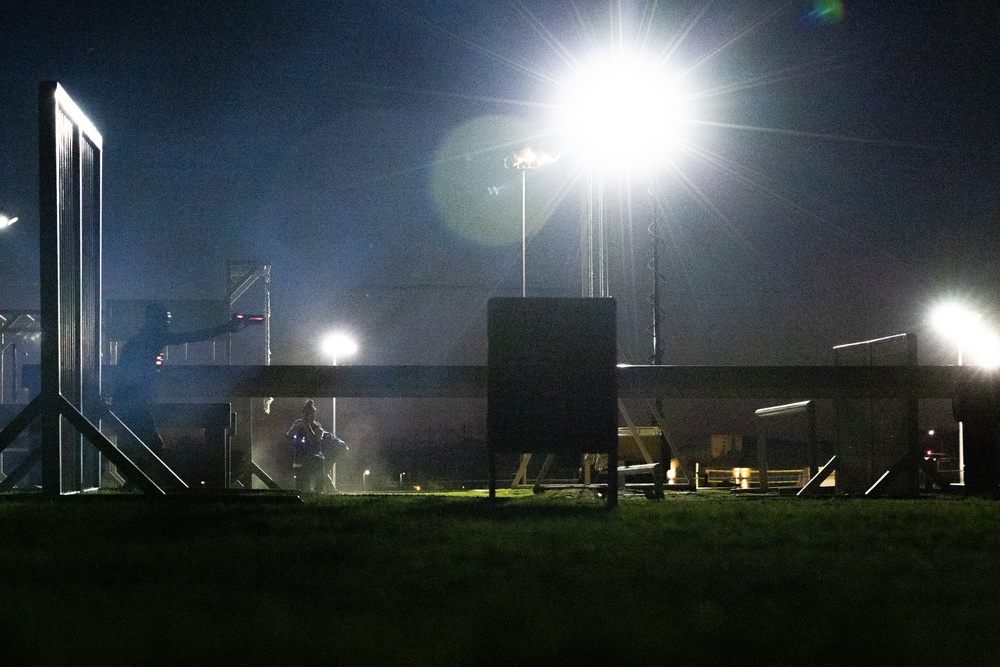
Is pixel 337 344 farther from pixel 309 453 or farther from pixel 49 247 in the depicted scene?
pixel 49 247

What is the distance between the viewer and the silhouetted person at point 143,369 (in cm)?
1164

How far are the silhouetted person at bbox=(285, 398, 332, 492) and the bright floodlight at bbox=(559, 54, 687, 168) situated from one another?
9.54 m

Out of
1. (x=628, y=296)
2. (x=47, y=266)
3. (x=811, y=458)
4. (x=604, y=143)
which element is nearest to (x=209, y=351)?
(x=628, y=296)

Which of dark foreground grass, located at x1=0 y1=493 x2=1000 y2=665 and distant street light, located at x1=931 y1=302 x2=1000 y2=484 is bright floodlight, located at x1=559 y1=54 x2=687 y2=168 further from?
dark foreground grass, located at x1=0 y1=493 x2=1000 y2=665

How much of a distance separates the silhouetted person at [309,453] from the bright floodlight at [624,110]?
31.3ft

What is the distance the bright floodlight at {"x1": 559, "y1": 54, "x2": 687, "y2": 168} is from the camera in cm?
2522

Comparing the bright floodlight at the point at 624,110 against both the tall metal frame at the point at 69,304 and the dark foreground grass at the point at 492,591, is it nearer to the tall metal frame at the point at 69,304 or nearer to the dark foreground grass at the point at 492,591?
the tall metal frame at the point at 69,304

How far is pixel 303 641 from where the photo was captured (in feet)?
9.91

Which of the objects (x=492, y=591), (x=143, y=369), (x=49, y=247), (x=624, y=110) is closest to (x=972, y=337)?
(x=624, y=110)

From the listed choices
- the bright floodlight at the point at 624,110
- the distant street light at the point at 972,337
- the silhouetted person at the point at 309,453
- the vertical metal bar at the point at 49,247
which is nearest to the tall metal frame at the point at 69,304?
the vertical metal bar at the point at 49,247

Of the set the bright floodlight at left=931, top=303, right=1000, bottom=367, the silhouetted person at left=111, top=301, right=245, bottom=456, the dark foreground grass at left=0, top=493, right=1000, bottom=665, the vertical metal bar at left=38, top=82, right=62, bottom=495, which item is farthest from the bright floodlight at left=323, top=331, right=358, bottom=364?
the dark foreground grass at left=0, top=493, right=1000, bottom=665

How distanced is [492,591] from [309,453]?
14.4 metres

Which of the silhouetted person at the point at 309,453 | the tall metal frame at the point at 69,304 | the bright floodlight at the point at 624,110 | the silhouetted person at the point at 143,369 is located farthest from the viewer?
the bright floodlight at the point at 624,110

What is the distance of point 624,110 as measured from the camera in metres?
25.9
